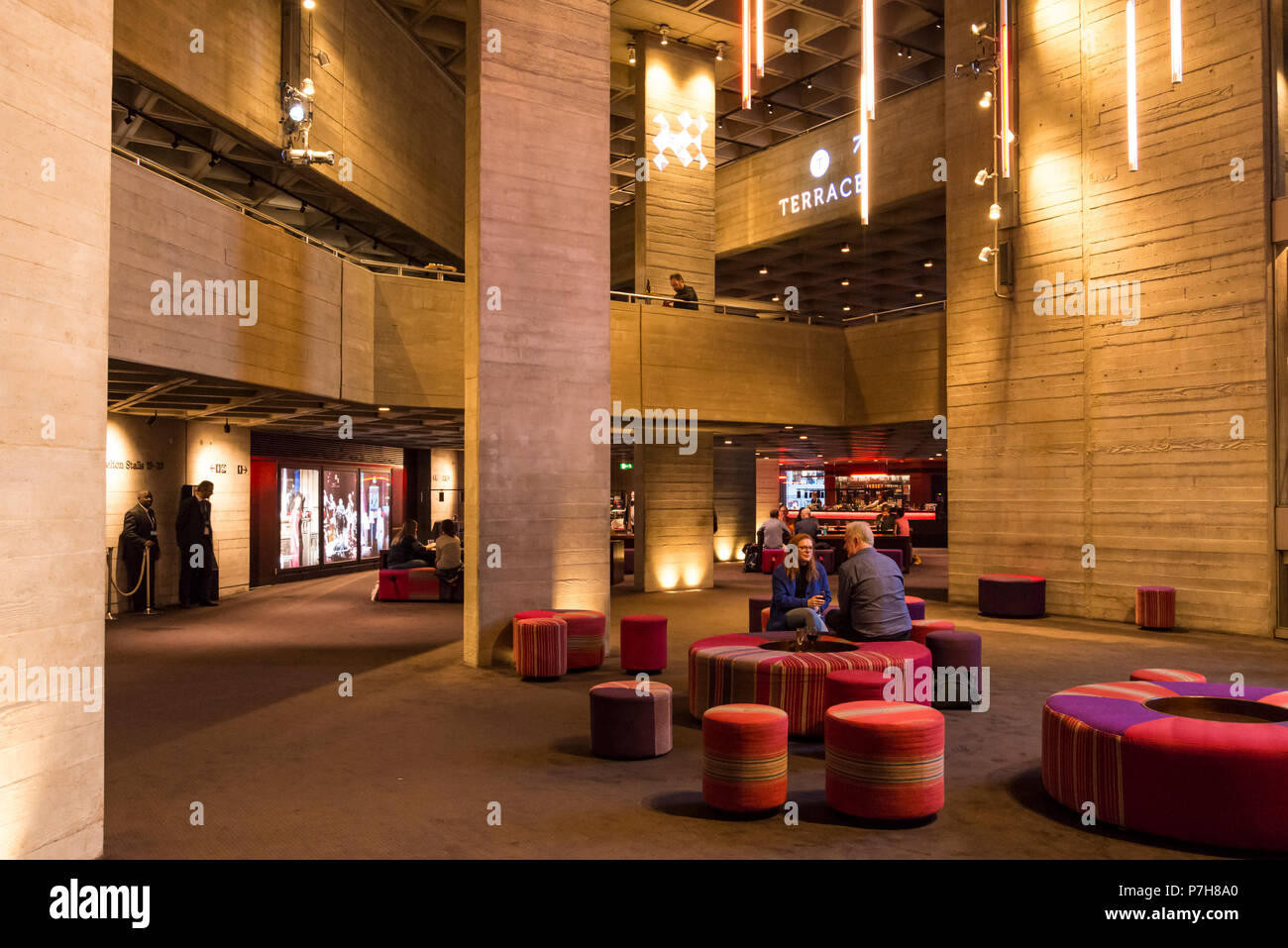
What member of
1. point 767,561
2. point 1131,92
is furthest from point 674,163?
point 767,561

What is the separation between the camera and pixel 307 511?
64.4 ft

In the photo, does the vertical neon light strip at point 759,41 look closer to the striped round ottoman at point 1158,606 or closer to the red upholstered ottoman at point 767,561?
the striped round ottoman at point 1158,606

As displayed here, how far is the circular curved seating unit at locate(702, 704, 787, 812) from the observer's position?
5.09 metres

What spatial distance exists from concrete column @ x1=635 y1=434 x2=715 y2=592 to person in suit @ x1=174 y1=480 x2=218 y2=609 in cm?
724

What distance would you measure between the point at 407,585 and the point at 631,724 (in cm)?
1021

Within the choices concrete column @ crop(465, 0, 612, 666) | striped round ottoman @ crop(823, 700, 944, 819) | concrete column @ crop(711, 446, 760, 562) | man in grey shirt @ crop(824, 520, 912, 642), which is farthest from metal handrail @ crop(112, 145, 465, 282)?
concrete column @ crop(711, 446, 760, 562)

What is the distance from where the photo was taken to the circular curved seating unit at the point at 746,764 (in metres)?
5.09

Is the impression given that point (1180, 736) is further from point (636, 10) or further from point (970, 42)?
point (636, 10)

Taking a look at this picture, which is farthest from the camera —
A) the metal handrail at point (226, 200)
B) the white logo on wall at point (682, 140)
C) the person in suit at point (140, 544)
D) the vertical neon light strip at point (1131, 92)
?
the white logo on wall at point (682, 140)

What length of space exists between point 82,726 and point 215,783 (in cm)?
185

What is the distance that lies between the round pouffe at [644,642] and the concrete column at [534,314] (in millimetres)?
1407

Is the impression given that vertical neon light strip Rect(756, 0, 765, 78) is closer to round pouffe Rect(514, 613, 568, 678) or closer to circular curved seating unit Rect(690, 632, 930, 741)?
round pouffe Rect(514, 613, 568, 678)

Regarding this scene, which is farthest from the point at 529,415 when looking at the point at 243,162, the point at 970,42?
the point at 970,42

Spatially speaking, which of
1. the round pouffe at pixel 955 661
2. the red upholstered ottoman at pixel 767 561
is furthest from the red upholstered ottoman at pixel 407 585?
the round pouffe at pixel 955 661
